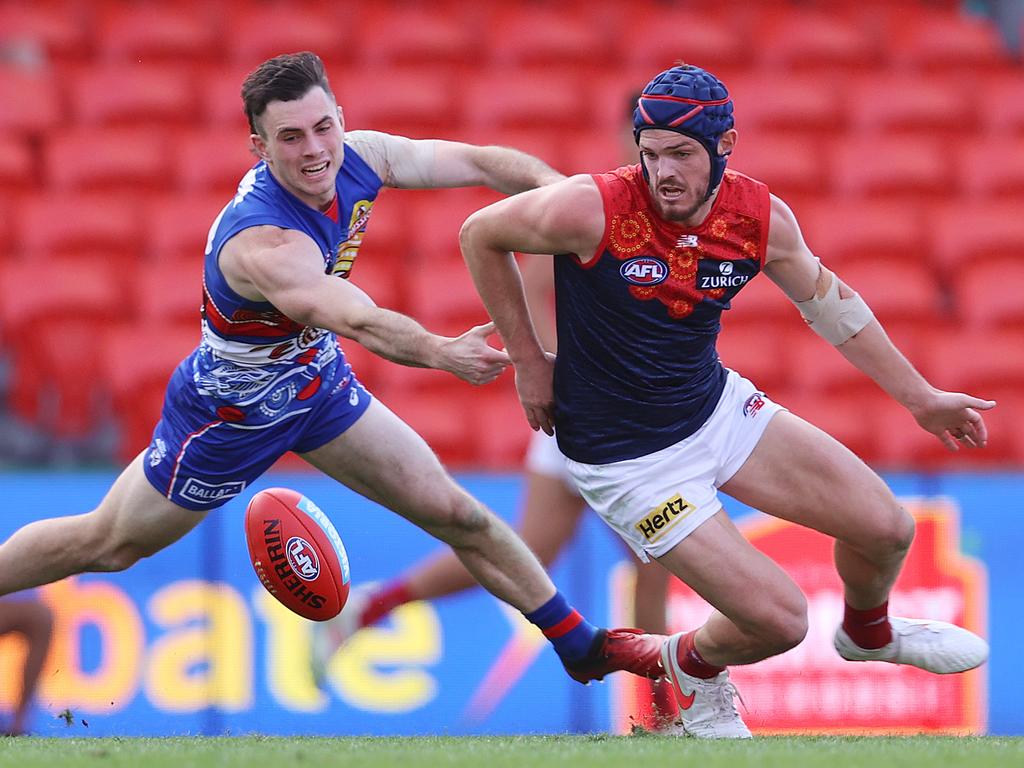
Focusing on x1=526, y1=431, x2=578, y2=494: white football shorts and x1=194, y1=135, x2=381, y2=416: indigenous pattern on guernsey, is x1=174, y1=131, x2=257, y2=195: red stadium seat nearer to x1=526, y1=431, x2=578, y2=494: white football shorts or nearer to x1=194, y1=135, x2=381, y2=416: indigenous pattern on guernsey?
x1=526, y1=431, x2=578, y2=494: white football shorts

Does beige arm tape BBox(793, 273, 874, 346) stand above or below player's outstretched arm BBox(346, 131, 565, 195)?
below

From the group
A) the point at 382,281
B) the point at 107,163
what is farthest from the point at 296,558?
the point at 107,163

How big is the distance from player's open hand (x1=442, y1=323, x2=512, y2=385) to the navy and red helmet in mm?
921

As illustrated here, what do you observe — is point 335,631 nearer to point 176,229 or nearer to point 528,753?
point 528,753

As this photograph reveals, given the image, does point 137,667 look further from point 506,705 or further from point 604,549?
point 604,549

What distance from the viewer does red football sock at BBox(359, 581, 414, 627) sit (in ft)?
20.7

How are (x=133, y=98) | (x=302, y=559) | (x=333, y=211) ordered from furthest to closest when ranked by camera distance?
(x=133, y=98)
(x=302, y=559)
(x=333, y=211)

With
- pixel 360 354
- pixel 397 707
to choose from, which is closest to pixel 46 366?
pixel 360 354

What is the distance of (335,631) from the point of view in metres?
6.47

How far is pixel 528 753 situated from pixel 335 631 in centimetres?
197

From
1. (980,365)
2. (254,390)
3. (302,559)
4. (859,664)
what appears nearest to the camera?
(254,390)

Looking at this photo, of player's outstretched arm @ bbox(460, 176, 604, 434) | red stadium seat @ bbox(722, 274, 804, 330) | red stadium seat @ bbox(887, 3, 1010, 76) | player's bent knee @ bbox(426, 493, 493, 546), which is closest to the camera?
player's outstretched arm @ bbox(460, 176, 604, 434)

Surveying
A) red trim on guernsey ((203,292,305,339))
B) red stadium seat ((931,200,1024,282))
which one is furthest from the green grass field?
red stadium seat ((931,200,1024,282))

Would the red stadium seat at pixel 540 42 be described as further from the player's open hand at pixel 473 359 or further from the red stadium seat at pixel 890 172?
the player's open hand at pixel 473 359
